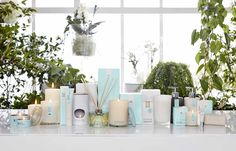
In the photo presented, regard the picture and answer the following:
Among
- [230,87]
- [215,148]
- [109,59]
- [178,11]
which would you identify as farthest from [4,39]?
[178,11]

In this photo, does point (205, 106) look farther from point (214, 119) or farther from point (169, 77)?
point (169, 77)

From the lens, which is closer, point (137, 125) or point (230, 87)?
point (137, 125)

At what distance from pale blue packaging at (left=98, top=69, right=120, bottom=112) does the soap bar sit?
382mm

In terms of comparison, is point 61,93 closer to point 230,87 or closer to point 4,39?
point 4,39

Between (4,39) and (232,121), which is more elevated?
(4,39)

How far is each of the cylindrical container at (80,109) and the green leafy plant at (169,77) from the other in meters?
0.51

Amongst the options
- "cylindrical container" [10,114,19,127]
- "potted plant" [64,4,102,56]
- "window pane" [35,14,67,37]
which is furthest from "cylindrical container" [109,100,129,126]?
"window pane" [35,14,67,37]

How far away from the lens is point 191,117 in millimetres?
1430

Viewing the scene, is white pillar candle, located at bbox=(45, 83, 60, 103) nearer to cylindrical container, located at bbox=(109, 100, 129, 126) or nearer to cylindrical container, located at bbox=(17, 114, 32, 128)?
cylindrical container, located at bbox=(17, 114, 32, 128)

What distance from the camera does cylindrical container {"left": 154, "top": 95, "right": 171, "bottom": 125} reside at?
1455 millimetres

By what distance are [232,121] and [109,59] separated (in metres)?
4.29

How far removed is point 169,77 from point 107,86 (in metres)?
0.55

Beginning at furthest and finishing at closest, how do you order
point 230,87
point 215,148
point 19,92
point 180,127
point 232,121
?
point 230,87 → point 19,92 → point 232,121 → point 180,127 → point 215,148

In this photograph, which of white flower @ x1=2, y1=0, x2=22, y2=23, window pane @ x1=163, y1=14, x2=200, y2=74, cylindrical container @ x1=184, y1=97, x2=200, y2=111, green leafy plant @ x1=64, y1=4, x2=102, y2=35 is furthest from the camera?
window pane @ x1=163, y1=14, x2=200, y2=74
